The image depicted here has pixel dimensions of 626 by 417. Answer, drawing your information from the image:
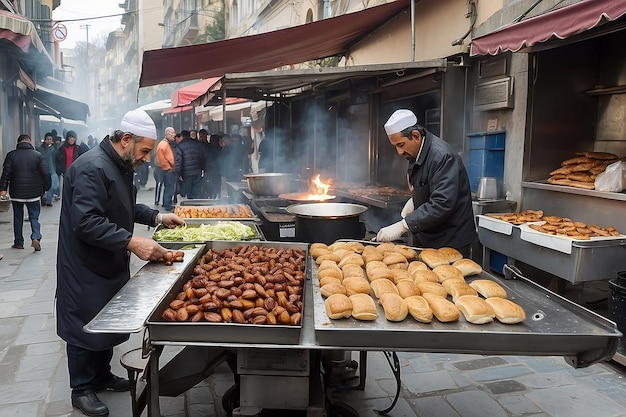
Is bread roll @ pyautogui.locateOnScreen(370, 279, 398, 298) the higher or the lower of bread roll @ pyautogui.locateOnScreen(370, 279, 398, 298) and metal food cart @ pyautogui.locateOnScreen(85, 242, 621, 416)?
the higher

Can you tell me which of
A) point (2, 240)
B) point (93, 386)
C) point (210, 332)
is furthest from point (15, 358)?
point (2, 240)

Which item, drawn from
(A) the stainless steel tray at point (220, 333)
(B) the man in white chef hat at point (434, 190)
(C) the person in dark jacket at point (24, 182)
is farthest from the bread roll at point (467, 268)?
(C) the person in dark jacket at point (24, 182)

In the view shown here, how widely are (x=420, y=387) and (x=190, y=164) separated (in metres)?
9.37

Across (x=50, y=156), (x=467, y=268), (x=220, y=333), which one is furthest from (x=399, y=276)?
(x=50, y=156)

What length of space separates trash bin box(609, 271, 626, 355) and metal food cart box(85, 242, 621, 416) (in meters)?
2.07

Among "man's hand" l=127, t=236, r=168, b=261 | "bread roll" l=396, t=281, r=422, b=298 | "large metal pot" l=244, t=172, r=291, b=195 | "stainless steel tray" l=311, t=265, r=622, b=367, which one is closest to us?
"stainless steel tray" l=311, t=265, r=622, b=367

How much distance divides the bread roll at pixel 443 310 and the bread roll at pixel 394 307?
13cm

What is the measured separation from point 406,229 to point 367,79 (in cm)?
581

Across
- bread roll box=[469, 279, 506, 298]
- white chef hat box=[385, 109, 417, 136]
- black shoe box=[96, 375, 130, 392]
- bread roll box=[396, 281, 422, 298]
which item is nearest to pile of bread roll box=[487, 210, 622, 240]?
white chef hat box=[385, 109, 417, 136]

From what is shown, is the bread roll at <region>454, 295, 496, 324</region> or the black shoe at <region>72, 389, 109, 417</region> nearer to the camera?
the bread roll at <region>454, 295, 496, 324</region>

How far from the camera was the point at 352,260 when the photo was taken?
324 centimetres

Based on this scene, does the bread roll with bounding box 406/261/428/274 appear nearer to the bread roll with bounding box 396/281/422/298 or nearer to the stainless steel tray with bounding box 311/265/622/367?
the bread roll with bounding box 396/281/422/298

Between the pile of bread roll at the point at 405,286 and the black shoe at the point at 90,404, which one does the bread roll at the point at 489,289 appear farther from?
the black shoe at the point at 90,404

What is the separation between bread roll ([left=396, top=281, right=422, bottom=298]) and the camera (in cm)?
259
